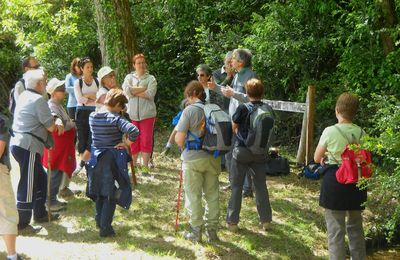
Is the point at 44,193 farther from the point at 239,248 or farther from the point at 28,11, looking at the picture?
the point at 28,11

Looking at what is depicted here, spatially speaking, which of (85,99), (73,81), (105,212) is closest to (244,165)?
(105,212)

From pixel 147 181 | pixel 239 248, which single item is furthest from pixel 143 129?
pixel 239 248

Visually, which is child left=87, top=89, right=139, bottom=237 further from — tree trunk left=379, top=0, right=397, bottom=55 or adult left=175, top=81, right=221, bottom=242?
tree trunk left=379, top=0, right=397, bottom=55

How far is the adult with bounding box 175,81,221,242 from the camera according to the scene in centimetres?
559

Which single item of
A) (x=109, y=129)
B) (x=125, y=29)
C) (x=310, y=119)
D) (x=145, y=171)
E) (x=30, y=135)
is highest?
(x=125, y=29)

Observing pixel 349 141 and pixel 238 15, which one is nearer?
pixel 349 141

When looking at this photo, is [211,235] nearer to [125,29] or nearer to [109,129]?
[109,129]

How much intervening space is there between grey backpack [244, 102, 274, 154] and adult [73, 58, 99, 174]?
267 centimetres

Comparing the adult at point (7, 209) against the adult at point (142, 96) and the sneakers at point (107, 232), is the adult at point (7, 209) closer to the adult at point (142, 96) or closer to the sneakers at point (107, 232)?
the sneakers at point (107, 232)

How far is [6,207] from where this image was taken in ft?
16.3

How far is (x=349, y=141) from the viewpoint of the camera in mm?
5000

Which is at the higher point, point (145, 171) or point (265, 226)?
point (145, 171)

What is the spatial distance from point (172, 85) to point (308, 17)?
465cm

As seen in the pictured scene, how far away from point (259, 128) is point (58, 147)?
8.54 ft
